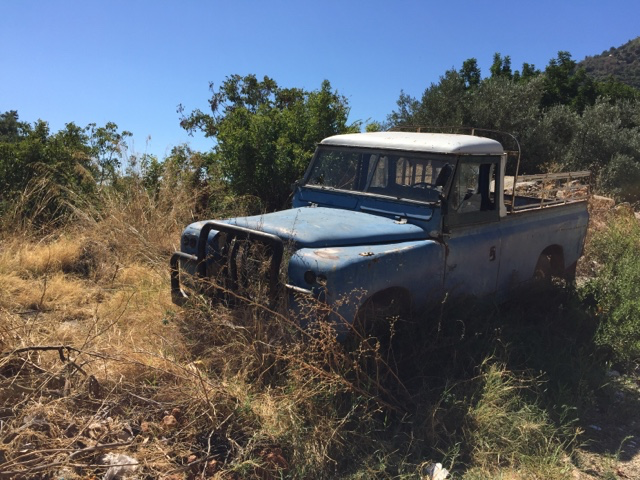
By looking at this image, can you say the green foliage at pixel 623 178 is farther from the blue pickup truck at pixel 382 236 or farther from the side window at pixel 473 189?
the side window at pixel 473 189

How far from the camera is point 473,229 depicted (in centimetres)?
490

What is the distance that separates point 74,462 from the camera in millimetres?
2932

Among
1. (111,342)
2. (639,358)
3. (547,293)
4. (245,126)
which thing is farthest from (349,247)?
(245,126)

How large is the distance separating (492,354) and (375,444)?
142 centimetres

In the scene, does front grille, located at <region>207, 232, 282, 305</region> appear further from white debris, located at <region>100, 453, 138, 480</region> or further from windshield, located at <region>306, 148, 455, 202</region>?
windshield, located at <region>306, 148, 455, 202</region>

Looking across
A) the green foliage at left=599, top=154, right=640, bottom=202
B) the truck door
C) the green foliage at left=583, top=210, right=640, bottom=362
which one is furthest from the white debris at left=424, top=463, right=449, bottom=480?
the green foliage at left=599, top=154, right=640, bottom=202

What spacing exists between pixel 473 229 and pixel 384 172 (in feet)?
3.13

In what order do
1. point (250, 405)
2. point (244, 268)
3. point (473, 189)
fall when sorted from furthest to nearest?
1. point (473, 189)
2. point (244, 268)
3. point (250, 405)

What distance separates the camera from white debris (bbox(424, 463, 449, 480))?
130 inches

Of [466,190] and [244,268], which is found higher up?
[466,190]

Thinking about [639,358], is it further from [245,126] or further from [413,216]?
[245,126]

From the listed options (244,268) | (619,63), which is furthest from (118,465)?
(619,63)

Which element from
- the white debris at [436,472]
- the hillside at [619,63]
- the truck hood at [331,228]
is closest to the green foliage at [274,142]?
the truck hood at [331,228]

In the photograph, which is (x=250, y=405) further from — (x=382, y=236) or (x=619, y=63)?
(x=619, y=63)
